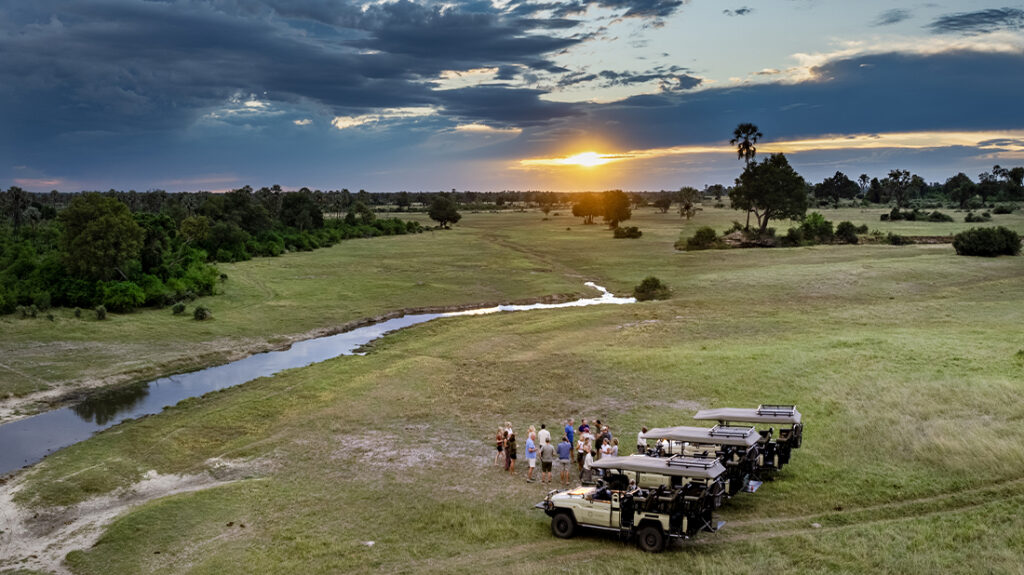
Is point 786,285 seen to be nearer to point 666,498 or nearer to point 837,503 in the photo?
point 837,503

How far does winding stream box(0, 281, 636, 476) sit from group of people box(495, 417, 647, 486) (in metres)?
19.5

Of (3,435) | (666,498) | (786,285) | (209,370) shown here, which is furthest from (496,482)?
(786,285)

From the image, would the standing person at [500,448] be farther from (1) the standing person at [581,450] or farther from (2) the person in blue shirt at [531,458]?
(1) the standing person at [581,450]

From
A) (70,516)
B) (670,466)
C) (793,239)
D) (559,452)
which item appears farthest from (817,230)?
(70,516)

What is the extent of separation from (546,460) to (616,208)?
445 feet

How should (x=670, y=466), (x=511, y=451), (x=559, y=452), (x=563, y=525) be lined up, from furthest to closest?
(x=559, y=452) < (x=511, y=451) < (x=563, y=525) < (x=670, y=466)

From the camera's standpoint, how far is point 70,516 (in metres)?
22.2

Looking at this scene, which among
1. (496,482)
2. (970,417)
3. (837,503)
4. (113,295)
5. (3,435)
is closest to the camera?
(837,503)

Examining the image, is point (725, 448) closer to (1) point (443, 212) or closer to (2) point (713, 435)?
(2) point (713, 435)

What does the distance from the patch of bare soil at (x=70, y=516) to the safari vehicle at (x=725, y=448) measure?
595 inches

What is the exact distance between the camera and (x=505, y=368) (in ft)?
131

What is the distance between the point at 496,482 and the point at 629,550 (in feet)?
21.5

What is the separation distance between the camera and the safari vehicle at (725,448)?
67.5 feet

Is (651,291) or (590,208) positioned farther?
(590,208)
